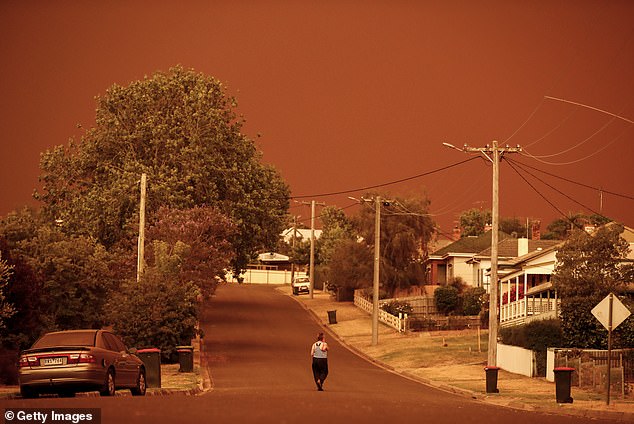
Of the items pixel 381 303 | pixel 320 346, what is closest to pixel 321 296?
pixel 381 303

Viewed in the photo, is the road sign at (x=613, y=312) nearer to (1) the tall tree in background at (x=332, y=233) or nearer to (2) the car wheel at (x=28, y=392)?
(2) the car wheel at (x=28, y=392)

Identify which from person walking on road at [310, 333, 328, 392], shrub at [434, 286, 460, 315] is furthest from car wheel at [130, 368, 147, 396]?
shrub at [434, 286, 460, 315]

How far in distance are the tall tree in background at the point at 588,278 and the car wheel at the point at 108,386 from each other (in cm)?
2259

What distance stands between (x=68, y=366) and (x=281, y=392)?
821 centimetres

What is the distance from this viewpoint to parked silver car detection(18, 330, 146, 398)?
78.3 ft

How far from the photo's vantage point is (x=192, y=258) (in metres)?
54.8

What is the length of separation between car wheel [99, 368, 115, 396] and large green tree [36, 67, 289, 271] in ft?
125

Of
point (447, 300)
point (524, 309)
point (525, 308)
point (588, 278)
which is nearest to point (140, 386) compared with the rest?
point (588, 278)

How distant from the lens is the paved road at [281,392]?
64.4 ft

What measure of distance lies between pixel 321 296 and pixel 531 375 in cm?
5767

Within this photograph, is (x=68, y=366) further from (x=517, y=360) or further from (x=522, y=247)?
(x=522, y=247)

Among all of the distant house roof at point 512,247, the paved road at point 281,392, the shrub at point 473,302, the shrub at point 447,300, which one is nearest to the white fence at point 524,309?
the shrub at point 473,302

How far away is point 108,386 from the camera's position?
2480 cm

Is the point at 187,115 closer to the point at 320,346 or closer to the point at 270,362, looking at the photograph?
the point at 270,362
